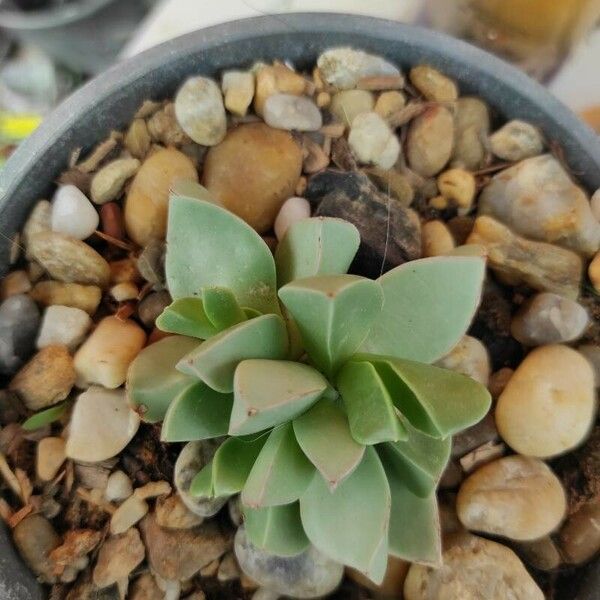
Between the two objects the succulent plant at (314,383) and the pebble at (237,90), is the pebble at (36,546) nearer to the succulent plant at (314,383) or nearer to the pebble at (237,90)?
the succulent plant at (314,383)

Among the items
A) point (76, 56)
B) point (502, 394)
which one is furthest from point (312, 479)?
point (76, 56)

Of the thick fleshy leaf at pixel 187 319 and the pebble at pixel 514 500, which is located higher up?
the thick fleshy leaf at pixel 187 319

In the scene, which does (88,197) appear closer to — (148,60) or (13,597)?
(148,60)

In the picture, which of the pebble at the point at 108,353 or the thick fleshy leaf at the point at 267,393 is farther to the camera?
the pebble at the point at 108,353

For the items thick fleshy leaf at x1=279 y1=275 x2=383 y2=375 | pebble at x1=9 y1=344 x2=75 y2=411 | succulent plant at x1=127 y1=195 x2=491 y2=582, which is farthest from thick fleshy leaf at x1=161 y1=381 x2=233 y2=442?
pebble at x1=9 y1=344 x2=75 y2=411

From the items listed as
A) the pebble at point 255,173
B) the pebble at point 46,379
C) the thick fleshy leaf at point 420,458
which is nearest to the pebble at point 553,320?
the thick fleshy leaf at point 420,458

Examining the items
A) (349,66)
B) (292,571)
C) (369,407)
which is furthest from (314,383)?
(349,66)
